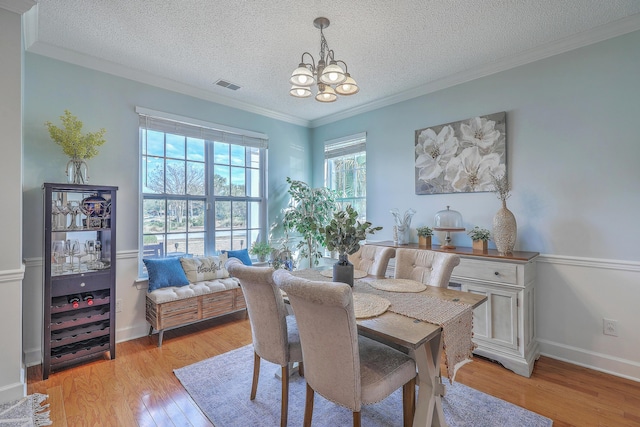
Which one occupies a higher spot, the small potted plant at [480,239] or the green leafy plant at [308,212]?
the green leafy plant at [308,212]

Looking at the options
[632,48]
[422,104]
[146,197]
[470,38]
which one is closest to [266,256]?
[146,197]

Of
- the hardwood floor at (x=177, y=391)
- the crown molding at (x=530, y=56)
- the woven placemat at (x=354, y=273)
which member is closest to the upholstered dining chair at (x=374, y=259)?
the woven placemat at (x=354, y=273)

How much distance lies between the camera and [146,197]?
10.7ft

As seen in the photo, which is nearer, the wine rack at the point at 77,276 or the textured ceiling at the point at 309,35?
the textured ceiling at the point at 309,35

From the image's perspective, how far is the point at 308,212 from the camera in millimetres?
4227

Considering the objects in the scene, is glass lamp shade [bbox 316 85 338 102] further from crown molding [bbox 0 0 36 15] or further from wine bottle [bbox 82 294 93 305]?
wine bottle [bbox 82 294 93 305]

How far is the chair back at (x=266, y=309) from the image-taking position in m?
1.76

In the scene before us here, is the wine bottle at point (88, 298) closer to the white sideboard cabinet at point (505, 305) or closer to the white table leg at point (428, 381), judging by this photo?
the white table leg at point (428, 381)

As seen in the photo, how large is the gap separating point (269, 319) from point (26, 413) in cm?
171

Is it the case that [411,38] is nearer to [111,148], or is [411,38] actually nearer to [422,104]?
[422,104]

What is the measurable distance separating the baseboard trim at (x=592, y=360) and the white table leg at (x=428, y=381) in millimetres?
1788

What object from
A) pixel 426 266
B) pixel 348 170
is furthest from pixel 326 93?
pixel 348 170

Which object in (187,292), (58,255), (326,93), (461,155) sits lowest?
(187,292)

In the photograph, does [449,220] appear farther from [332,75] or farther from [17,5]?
[17,5]
